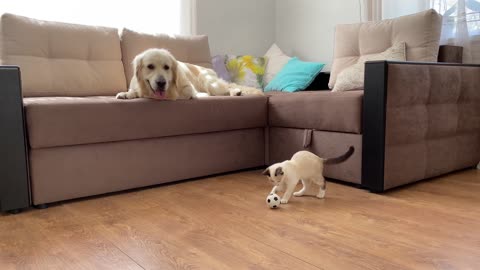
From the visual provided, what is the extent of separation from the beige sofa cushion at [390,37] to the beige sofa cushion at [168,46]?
41.6 inches

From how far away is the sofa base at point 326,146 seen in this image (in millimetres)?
2281

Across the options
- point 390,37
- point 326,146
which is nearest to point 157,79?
point 326,146

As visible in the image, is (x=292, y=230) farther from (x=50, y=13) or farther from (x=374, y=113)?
(x=50, y=13)

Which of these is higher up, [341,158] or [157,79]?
[157,79]

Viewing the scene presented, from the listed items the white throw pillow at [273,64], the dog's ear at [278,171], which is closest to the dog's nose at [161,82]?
the dog's ear at [278,171]

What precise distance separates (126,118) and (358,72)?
1.44 m

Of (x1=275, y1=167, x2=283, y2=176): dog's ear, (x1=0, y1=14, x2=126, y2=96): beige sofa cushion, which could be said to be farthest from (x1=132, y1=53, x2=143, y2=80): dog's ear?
(x1=275, y1=167, x2=283, y2=176): dog's ear

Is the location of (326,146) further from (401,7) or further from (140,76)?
(401,7)

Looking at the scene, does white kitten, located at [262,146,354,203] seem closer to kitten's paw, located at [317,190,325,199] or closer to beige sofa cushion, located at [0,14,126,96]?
kitten's paw, located at [317,190,325,199]

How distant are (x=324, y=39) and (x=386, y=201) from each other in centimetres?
229

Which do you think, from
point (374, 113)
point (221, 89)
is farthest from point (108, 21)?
point (374, 113)

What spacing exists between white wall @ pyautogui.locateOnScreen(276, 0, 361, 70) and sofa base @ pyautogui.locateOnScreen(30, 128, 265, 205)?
5.12ft

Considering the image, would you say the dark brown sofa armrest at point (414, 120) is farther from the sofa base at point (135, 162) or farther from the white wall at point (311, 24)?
the white wall at point (311, 24)

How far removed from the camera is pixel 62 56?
2.77 m
